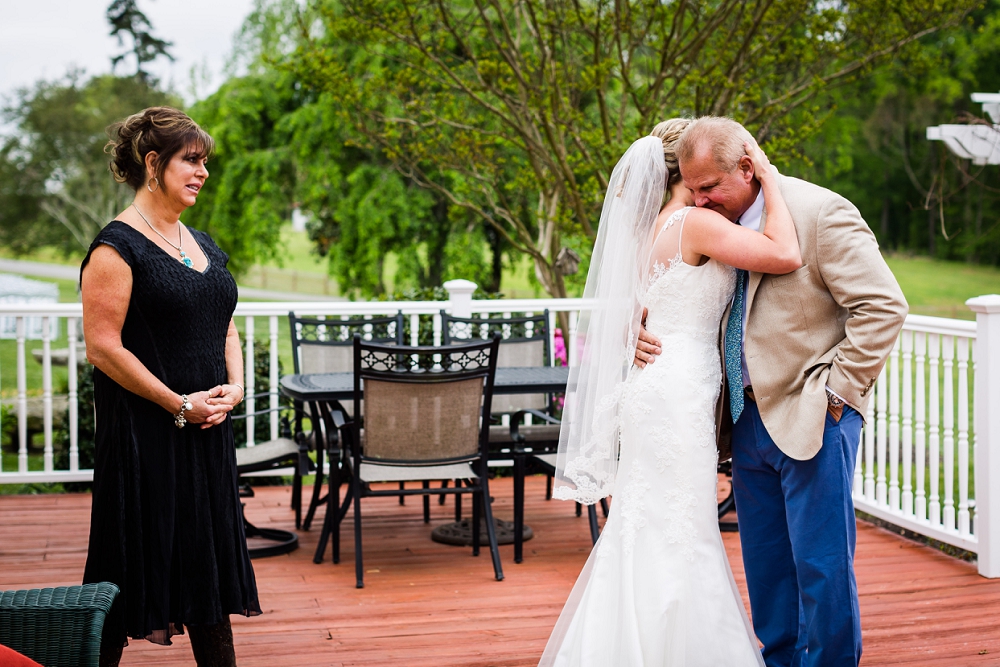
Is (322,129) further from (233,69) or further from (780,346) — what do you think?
(780,346)

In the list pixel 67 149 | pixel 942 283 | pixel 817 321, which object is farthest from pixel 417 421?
pixel 942 283

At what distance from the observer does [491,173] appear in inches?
321

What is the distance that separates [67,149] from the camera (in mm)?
21047

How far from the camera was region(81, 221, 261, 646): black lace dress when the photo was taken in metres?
2.39

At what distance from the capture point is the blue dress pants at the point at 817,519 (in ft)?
8.00

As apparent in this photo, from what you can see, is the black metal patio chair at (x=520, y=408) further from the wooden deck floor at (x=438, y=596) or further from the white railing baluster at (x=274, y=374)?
the white railing baluster at (x=274, y=374)

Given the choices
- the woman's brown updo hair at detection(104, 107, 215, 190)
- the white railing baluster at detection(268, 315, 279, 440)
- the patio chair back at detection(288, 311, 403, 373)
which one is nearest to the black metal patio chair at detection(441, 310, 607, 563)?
the patio chair back at detection(288, 311, 403, 373)

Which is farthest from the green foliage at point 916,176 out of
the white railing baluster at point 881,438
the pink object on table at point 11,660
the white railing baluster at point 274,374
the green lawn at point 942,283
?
the pink object on table at point 11,660

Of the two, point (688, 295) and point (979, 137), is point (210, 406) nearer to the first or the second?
point (688, 295)

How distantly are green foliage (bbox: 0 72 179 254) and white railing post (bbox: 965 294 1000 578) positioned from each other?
19696 mm

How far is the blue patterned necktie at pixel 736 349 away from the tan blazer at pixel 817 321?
0.07 metres

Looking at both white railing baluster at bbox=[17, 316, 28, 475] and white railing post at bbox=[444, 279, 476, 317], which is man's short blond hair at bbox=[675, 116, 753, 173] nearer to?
white railing post at bbox=[444, 279, 476, 317]

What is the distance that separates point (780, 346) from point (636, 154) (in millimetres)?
753

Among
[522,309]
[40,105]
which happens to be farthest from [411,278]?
[40,105]
